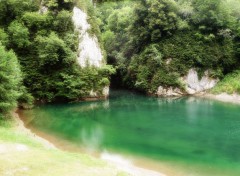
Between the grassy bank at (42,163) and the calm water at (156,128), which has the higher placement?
the grassy bank at (42,163)

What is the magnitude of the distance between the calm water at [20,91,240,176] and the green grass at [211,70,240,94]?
143 inches

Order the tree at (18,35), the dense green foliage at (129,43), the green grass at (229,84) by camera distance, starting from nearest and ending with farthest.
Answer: the tree at (18,35) → the dense green foliage at (129,43) → the green grass at (229,84)

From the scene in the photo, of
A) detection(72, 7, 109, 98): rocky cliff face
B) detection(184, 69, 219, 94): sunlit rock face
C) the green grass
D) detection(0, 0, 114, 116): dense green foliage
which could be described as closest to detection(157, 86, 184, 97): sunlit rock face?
detection(184, 69, 219, 94): sunlit rock face

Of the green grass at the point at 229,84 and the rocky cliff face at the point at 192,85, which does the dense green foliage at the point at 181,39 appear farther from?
the green grass at the point at 229,84

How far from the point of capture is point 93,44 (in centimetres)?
4862

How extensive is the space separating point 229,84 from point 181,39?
32.5 ft

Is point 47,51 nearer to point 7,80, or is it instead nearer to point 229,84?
point 7,80

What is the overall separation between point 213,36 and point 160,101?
13710 mm

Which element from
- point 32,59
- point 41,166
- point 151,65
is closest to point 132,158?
point 41,166

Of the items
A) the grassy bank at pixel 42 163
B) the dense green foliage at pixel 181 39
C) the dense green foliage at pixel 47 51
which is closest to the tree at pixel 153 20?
the dense green foliage at pixel 181 39

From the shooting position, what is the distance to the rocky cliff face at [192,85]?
5012cm

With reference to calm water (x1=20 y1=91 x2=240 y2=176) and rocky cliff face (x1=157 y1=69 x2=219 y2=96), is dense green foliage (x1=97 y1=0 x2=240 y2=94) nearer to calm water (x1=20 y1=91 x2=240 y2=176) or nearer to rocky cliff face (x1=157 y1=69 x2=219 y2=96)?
rocky cliff face (x1=157 y1=69 x2=219 y2=96)

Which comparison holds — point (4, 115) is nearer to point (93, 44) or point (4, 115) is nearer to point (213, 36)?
point (93, 44)

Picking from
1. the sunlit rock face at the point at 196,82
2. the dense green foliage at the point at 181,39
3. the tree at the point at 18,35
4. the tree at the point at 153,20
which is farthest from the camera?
the sunlit rock face at the point at 196,82
